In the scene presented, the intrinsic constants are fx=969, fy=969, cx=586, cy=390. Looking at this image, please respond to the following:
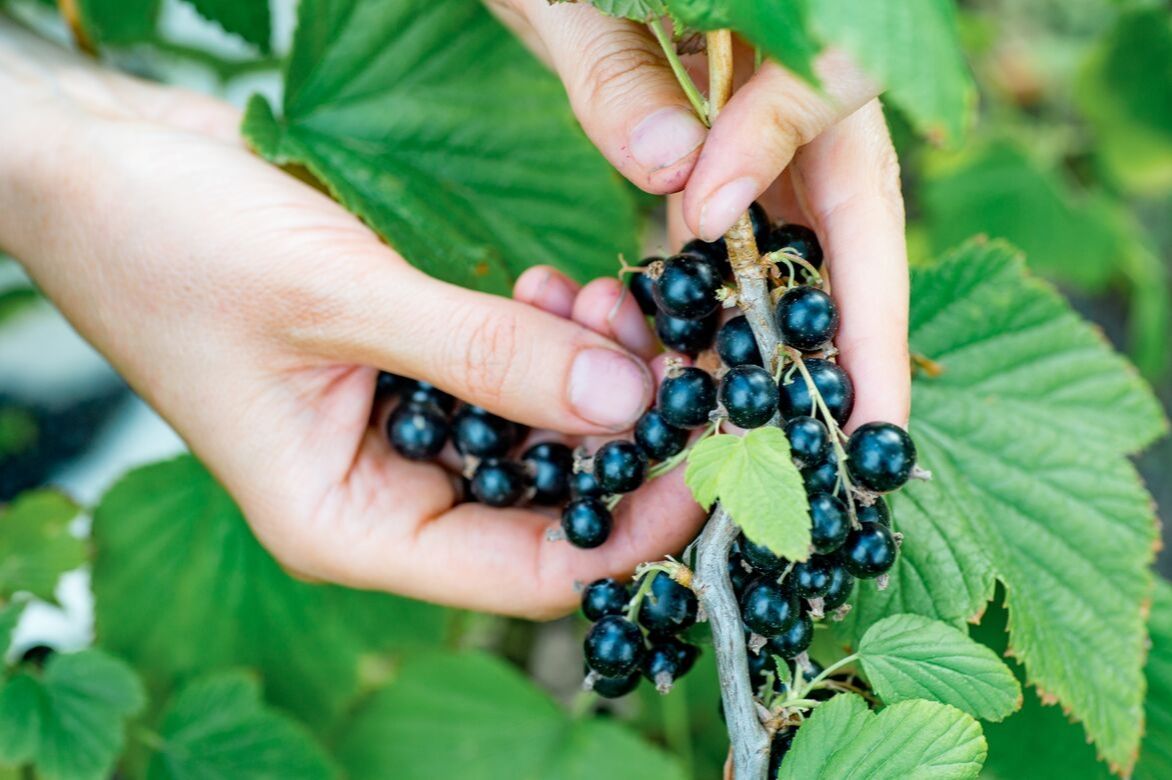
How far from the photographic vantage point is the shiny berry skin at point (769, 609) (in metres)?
0.84

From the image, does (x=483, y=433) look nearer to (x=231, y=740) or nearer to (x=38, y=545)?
(x=231, y=740)

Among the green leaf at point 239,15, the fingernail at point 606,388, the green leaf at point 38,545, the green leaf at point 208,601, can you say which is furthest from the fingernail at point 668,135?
the green leaf at point 38,545

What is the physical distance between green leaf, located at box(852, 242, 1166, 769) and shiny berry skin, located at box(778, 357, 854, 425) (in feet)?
0.90

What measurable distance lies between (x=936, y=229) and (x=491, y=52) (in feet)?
6.12

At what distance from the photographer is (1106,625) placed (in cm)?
117

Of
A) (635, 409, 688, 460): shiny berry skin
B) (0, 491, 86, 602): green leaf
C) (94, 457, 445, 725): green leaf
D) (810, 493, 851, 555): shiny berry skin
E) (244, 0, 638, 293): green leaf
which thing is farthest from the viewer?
(94, 457, 445, 725): green leaf

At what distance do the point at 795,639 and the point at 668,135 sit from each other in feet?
1.59

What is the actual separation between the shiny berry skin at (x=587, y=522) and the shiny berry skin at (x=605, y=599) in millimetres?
57

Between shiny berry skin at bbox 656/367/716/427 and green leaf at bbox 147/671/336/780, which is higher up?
shiny berry skin at bbox 656/367/716/427

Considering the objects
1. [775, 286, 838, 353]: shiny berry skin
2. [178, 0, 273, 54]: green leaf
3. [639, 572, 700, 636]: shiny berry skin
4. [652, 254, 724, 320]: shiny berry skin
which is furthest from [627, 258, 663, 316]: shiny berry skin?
[178, 0, 273, 54]: green leaf

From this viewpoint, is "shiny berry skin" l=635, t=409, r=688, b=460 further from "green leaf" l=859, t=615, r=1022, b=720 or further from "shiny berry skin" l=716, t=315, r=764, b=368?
"green leaf" l=859, t=615, r=1022, b=720

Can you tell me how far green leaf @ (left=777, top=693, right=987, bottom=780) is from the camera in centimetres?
80

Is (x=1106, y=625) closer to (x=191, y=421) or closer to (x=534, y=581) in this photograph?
(x=534, y=581)

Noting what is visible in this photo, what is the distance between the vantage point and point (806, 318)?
0.89m
